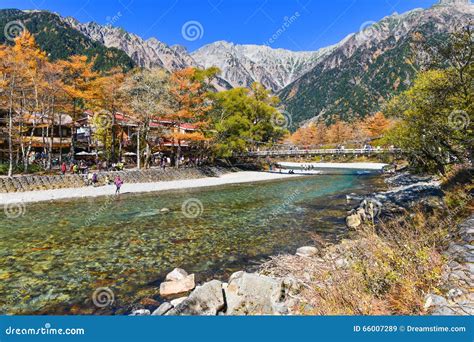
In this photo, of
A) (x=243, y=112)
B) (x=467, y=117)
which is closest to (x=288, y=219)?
(x=467, y=117)

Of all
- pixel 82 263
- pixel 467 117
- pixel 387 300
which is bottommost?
pixel 82 263

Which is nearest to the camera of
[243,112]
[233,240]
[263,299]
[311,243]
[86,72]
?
[263,299]

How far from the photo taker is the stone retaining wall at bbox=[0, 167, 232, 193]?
25.9 metres

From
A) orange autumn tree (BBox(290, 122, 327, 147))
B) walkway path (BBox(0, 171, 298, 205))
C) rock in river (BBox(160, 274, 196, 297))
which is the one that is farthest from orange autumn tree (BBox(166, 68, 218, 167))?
orange autumn tree (BBox(290, 122, 327, 147))

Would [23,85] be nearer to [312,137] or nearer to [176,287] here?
[176,287]

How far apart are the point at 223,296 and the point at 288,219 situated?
11499 mm

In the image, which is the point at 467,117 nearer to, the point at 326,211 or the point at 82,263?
the point at 326,211

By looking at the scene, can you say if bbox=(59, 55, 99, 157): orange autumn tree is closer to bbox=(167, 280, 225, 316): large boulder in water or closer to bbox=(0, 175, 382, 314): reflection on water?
bbox=(0, 175, 382, 314): reflection on water

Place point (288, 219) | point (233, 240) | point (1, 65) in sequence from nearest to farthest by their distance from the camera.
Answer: point (233, 240)
point (288, 219)
point (1, 65)

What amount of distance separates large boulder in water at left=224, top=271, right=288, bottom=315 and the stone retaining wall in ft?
85.7

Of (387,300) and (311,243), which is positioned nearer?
(387,300)

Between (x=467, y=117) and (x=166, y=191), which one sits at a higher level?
(x=467, y=117)

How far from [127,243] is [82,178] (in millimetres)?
20887

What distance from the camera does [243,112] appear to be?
195 feet
